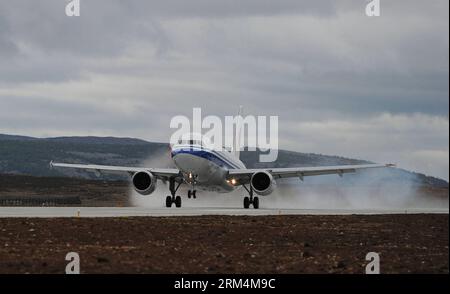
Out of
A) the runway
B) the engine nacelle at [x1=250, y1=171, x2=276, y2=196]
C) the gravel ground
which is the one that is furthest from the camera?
the engine nacelle at [x1=250, y1=171, x2=276, y2=196]

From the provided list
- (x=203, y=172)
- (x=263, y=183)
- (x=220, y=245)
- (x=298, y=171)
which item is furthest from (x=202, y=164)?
(x=220, y=245)

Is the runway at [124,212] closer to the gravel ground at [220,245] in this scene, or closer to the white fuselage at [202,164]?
the white fuselage at [202,164]

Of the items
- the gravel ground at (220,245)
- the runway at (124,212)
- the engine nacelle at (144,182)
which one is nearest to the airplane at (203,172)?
the engine nacelle at (144,182)

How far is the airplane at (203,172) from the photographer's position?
65.2 m

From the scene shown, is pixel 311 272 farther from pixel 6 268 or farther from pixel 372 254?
pixel 6 268

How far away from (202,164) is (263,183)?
518 centimetres

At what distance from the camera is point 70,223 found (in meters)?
39.5

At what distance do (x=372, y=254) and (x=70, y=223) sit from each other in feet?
53.9

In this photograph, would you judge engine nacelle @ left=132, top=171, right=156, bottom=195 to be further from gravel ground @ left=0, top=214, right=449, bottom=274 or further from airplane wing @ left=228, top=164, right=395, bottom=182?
gravel ground @ left=0, top=214, right=449, bottom=274

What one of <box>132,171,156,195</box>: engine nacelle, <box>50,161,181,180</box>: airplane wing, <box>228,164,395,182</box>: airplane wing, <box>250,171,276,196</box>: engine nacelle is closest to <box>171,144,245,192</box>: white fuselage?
<box>228,164,395,182</box>: airplane wing

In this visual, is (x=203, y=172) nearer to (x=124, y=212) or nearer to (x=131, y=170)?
(x=131, y=170)

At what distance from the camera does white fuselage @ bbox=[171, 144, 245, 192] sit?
6488 centimetres

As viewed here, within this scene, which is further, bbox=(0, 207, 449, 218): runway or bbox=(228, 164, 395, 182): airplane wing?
bbox=(228, 164, 395, 182): airplane wing
